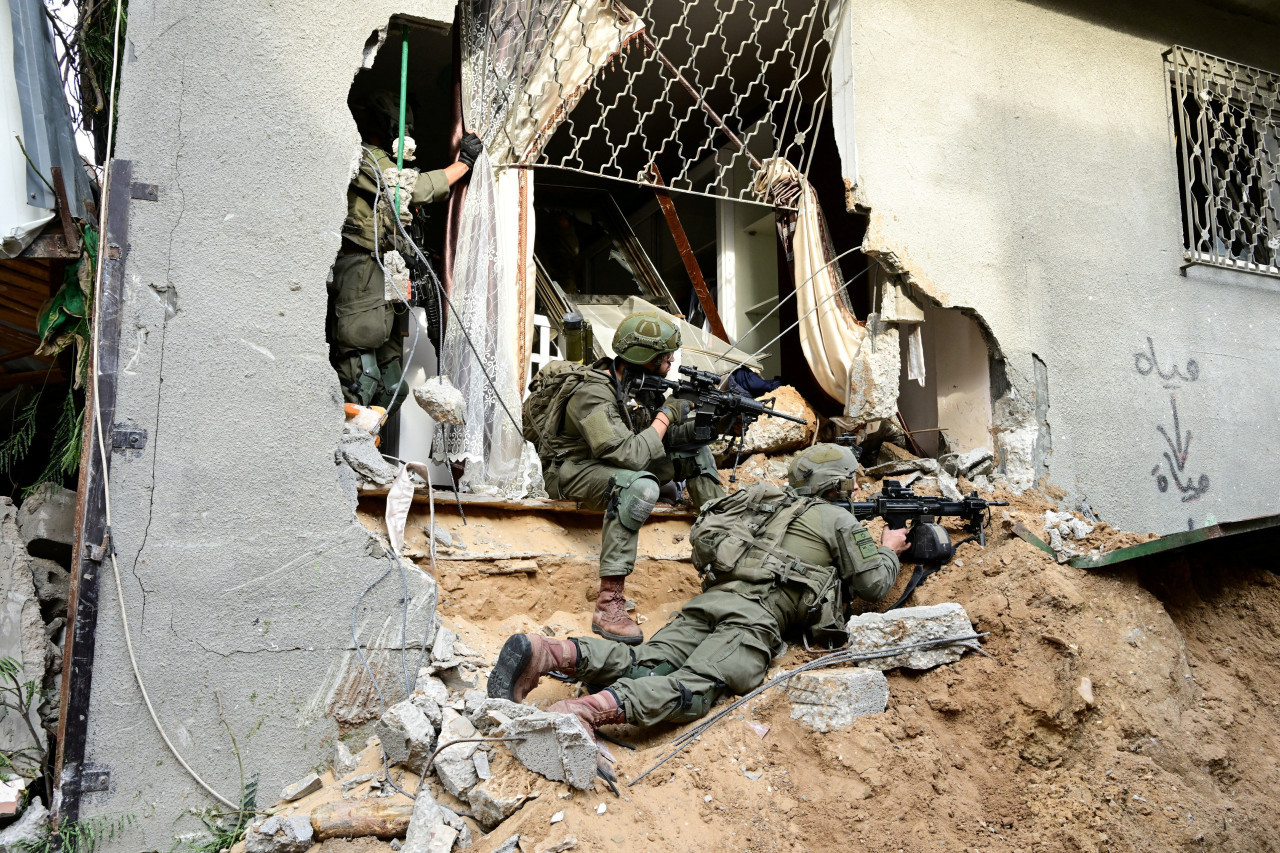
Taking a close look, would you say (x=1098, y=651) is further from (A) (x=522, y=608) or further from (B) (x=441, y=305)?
(B) (x=441, y=305)

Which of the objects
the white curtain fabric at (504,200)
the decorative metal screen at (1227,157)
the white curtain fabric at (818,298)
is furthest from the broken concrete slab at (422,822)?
the decorative metal screen at (1227,157)

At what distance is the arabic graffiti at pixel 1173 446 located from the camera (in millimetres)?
5355

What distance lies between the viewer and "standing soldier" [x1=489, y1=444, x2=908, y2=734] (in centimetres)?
328

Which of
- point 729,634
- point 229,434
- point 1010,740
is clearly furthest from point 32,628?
point 1010,740

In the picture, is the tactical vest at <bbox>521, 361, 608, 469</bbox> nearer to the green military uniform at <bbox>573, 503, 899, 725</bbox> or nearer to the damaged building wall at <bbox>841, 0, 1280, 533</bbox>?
the green military uniform at <bbox>573, 503, 899, 725</bbox>

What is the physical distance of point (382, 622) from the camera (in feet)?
11.5

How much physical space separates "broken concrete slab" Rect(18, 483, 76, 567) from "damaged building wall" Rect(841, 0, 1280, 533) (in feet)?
13.4

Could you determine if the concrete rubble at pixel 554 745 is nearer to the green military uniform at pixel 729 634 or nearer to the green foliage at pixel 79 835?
the green military uniform at pixel 729 634

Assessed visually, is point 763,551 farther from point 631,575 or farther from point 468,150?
point 468,150

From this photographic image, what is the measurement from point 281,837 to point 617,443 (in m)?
2.03

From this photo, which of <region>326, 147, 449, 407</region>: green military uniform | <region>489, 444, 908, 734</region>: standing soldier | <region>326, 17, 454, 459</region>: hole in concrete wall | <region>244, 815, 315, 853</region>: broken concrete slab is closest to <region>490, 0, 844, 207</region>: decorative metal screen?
<region>326, 17, 454, 459</region>: hole in concrete wall

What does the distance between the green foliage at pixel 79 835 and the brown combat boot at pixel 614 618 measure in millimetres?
1829

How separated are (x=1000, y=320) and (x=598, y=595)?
271 cm

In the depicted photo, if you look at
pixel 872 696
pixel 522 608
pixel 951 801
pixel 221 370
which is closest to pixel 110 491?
pixel 221 370
